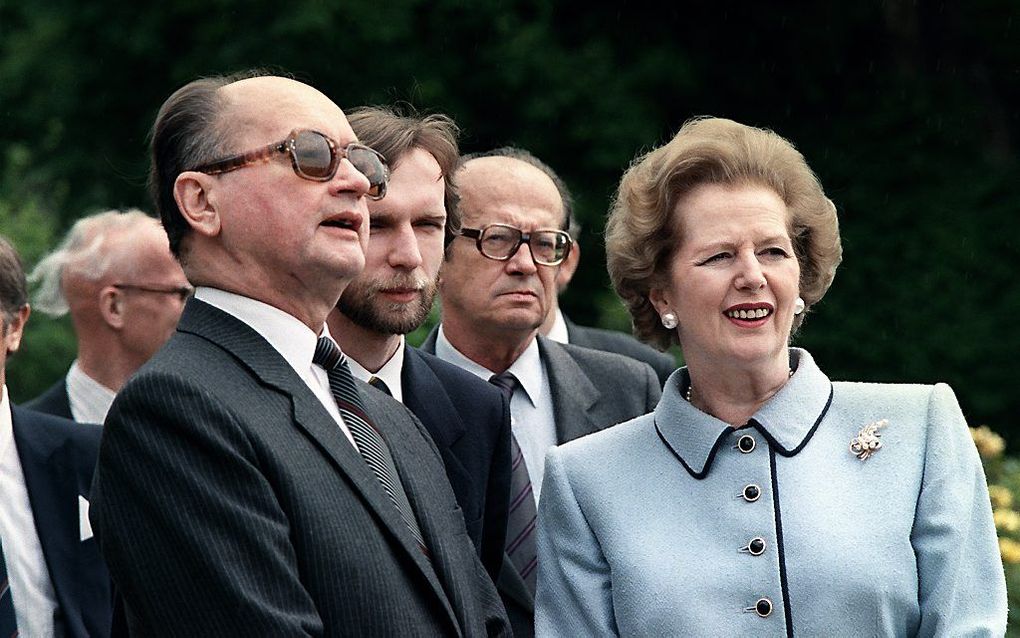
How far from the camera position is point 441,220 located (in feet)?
15.4

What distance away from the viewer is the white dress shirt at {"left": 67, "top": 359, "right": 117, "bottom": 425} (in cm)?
604

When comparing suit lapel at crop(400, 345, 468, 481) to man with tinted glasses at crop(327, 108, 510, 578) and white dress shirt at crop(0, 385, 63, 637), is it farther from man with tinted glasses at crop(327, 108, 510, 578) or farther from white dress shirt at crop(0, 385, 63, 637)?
white dress shirt at crop(0, 385, 63, 637)

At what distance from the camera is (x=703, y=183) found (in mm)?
3992

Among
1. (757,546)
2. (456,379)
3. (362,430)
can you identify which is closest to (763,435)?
(757,546)

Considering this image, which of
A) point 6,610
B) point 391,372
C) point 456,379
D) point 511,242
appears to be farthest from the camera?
point 511,242

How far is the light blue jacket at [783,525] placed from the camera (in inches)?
141

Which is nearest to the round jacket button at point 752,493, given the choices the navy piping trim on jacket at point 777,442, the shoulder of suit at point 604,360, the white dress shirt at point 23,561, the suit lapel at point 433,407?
the navy piping trim on jacket at point 777,442

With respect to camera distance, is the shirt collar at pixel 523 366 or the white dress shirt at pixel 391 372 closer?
the white dress shirt at pixel 391 372

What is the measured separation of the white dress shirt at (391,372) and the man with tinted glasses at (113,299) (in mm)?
1906

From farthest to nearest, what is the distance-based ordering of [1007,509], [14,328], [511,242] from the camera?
[1007,509]
[511,242]
[14,328]

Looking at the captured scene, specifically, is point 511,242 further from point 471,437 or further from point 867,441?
point 867,441

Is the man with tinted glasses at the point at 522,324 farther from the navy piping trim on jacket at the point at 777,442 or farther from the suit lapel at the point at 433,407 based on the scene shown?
the navy piping trim on jacket at the point at 777,442

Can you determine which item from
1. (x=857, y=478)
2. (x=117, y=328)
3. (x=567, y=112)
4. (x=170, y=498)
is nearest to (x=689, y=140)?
(x=857, y=478)

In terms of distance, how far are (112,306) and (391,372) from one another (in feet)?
6.92
